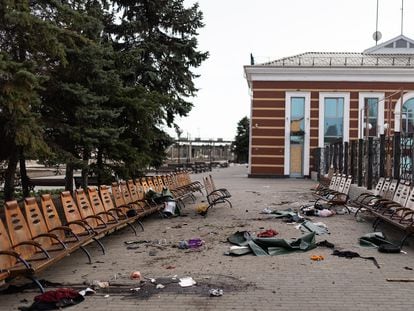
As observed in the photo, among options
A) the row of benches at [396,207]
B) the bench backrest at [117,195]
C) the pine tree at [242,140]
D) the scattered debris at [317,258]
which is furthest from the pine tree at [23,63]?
the pine tree at [242,140]

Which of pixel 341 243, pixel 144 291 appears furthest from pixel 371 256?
pixel 144 291

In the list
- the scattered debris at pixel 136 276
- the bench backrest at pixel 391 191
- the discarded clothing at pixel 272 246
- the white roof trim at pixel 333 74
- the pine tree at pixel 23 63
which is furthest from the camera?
the white roof trim at pixel 333 74

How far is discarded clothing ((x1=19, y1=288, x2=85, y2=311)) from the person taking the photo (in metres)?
6.00

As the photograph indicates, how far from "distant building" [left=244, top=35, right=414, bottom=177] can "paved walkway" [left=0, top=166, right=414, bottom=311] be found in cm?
3075

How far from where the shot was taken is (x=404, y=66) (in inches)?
1633

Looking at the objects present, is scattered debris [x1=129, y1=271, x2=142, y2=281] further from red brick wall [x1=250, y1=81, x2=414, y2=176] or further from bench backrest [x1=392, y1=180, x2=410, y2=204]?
red brick wall [x1=250, y1=81, x2=414, y2=176]

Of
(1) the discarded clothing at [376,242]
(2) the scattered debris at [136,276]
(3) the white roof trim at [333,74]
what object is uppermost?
(3) the white roof trim at [333,74]

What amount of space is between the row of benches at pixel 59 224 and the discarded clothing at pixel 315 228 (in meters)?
3.70

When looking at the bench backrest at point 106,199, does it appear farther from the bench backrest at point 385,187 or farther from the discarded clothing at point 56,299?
the bench backrest at point 385,187

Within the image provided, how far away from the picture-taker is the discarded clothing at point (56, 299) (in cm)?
600

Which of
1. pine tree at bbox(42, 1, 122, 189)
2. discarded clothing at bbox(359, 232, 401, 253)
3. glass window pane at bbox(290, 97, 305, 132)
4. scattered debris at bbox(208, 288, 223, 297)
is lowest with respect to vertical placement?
scattered debris at bbox(208, 288, 223, 297)

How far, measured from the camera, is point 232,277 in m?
7.53

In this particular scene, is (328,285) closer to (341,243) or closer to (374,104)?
(341,243)

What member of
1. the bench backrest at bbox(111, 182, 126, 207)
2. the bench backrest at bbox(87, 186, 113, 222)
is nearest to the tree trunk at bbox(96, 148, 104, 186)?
the bench backrest at bbox(111, 182, 126, 207)
